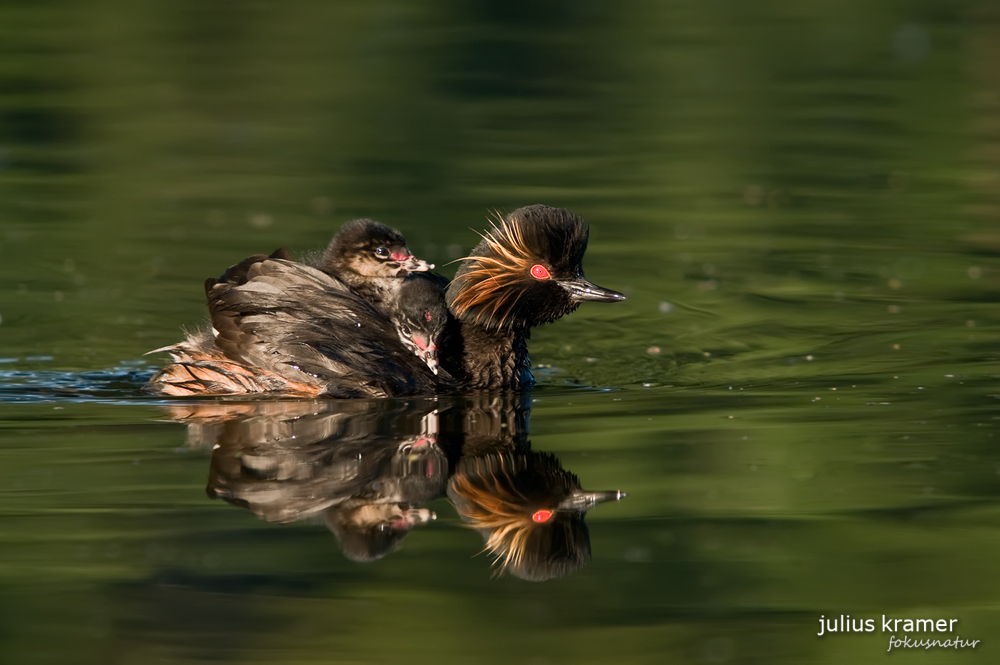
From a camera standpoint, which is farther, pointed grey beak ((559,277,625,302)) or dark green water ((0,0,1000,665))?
pointed grey beak ((559,277,625,302))

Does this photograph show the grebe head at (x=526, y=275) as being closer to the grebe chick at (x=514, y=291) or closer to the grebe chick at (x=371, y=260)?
the grebe chick at (x=514, y=291)

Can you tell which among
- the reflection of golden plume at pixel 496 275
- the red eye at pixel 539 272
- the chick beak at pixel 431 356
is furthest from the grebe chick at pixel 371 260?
the red eye at pixel 539 272

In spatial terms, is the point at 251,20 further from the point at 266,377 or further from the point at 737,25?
the point at 266,377

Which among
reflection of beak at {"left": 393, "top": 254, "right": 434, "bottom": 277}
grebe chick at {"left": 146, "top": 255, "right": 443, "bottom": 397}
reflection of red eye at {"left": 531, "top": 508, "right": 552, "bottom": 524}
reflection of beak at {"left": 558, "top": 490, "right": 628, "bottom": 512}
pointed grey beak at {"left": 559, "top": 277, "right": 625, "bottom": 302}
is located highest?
reflection of beak at {"left": 393, "top": 254, "right": 434, "bottom": 277}

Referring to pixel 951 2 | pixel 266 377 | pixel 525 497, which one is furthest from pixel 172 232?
pixel 951 2

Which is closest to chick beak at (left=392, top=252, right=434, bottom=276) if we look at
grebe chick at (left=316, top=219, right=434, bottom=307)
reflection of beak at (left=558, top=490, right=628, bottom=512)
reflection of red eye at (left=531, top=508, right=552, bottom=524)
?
grebe chick at (left=316, top=219, right=434, bottom=307)

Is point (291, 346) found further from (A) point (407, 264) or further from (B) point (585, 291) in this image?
(B) point (585, 291)

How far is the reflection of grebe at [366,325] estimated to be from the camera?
8789 millimetres

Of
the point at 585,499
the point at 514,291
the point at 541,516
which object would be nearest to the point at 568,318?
the point at 514,291

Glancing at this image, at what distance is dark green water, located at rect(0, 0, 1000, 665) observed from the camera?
5.79m

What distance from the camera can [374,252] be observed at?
30.2ft

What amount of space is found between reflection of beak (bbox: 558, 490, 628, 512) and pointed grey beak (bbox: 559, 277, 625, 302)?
237 centimetres

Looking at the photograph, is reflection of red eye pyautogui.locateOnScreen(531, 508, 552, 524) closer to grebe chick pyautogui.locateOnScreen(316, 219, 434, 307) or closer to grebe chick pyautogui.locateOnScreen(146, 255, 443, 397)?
grebe chick pyautogui.locateOnScreen(146, 255, 443, 397)

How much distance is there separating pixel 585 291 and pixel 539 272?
0.30 meters
